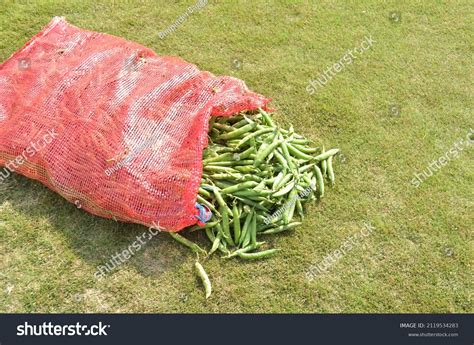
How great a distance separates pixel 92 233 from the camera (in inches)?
226

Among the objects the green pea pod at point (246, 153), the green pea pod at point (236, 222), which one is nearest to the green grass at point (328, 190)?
the green pea pod at point (236, 222)

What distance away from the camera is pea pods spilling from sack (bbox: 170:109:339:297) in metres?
5.73

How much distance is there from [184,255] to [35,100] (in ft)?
8.78

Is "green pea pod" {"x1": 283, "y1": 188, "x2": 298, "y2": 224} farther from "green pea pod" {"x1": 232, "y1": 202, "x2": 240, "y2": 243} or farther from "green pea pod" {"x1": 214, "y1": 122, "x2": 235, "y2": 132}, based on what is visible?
"green pea pod" {"x1": 214, "y1": 122, "x2": 235, "y2": 132}

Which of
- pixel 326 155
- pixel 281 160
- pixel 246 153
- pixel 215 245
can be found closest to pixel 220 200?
pixel 215 245

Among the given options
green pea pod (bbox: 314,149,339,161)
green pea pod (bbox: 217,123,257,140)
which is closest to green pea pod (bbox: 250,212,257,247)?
green pea pod (bbox: 217,123,257,140)

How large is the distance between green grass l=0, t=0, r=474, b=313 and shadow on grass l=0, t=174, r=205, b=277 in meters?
0.01

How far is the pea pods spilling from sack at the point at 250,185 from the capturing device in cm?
573

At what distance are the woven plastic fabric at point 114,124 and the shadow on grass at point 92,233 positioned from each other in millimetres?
198

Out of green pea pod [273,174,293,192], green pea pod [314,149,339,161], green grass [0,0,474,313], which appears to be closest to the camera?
green grass [0,0,474,313]

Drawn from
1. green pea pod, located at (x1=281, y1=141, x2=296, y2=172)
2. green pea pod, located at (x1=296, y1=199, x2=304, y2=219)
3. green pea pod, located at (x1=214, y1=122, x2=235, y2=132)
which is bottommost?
green pea pod, located at (x1=296, y1=199, x2=304, y2=219)

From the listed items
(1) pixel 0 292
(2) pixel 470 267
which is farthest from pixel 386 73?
(1) pixel 0 292

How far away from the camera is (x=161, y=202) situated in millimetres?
5441

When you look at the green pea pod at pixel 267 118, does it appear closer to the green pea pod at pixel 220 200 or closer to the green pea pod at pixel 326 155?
the green pea pod at pixel 326 155
